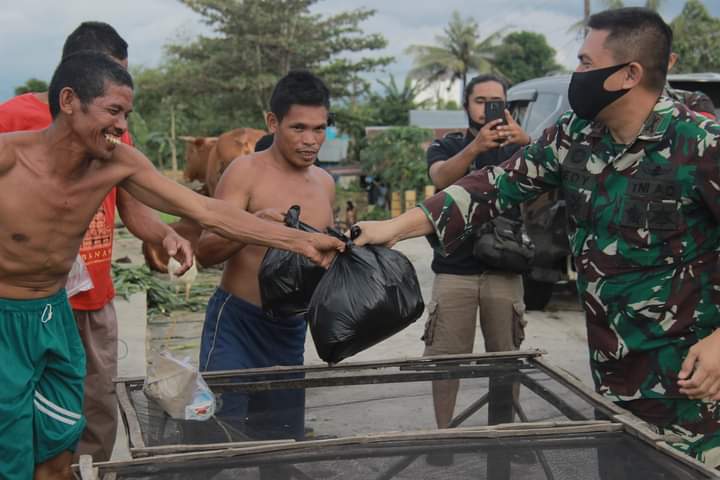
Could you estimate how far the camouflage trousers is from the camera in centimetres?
243

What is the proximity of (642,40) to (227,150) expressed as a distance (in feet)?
28.4

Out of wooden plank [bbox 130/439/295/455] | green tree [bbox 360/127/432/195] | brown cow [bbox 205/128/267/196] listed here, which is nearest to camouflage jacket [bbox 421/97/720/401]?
wooden plank [bbox 130/439/295/455]

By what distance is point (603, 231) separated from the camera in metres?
2.51

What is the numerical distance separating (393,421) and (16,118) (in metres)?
1.89

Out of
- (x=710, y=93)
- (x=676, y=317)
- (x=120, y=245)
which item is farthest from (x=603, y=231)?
(x=120, y=245)

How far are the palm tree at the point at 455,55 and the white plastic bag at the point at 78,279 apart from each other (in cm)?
4353

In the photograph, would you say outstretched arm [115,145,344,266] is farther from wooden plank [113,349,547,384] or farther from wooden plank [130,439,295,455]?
wooden plank [130,439,295,455]

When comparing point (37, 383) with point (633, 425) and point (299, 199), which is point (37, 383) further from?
point (633, 425)

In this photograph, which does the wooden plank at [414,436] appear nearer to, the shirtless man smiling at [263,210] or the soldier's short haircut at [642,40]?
the soldier's short haircut at [642,40]

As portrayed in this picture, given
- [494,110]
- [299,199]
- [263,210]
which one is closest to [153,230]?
[263,210]

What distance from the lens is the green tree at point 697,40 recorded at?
2567cm

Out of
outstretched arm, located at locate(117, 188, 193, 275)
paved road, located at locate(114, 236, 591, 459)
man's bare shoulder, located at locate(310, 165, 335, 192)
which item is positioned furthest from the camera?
paved road, located at locate(114, 236, 591, 459)

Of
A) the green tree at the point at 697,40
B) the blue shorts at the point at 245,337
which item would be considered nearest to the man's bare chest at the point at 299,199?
the blue shorts at the point at 245,337

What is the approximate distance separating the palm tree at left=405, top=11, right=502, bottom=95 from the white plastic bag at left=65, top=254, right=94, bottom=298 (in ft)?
143
